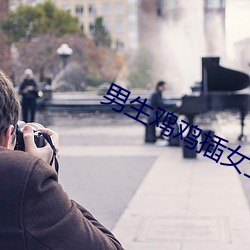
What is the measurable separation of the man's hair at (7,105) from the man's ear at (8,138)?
1 cm

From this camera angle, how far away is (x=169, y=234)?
6383 mm

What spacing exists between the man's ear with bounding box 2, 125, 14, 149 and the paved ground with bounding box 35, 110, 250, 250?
159 inches

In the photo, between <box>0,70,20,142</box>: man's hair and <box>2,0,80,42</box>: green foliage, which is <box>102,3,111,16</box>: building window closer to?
<box>2,0,80,42</box>: green foliage

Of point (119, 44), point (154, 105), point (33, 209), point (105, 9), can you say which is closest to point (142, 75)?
point (119, 44)

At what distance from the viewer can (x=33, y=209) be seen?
1789 millimetres

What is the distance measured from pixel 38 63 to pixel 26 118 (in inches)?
1020

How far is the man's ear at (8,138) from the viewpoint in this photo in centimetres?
197

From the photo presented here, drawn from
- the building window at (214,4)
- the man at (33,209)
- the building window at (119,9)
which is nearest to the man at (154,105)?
the man at (33,209)

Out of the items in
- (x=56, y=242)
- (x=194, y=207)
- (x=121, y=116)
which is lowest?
(x=121, y=116)

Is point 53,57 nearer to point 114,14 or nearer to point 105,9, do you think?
point 105,9

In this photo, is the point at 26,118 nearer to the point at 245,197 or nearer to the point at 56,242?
the point at 245,197

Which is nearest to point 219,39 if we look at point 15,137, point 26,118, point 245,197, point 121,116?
point 121,116

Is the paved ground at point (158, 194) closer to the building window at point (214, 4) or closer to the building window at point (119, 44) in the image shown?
the building window at point (214, 4)

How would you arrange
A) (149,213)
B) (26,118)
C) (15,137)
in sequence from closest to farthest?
(15,137) → (149,213) → (26,118)
